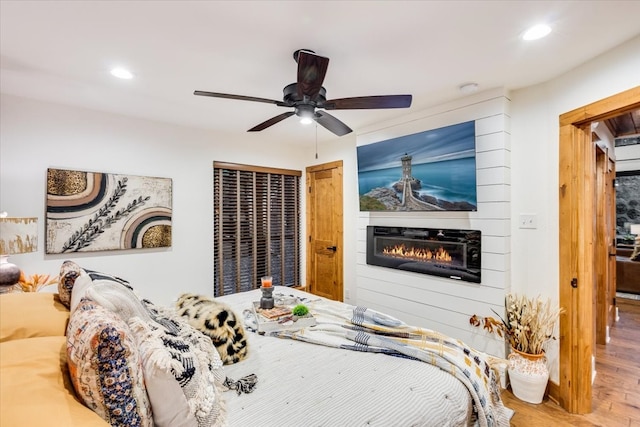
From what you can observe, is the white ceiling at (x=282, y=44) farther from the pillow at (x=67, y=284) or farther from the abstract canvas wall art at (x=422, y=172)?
the pillow at (x=67, y=284)

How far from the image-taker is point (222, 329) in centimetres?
166

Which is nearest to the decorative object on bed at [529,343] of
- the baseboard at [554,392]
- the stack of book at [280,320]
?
the baseboard at [554,392]

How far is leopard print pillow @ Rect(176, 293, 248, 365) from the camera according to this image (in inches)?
63.6

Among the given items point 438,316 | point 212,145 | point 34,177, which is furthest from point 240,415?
point 212,145

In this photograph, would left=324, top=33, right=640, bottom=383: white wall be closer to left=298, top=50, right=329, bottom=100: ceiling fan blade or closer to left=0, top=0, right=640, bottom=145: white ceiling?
left=0, top=0, right=640, bottom=145: white ceiling

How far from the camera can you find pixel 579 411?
2.28 meters

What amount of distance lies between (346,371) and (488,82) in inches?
98.3

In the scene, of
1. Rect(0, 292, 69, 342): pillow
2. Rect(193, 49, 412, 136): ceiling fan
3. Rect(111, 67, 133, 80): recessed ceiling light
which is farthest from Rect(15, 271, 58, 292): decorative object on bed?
Rect(193, 49, 412, 136): ceiling fan

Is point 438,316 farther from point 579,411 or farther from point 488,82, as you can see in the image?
point 488,82

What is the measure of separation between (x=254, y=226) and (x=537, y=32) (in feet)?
11.9

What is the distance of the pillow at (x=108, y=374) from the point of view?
844mm

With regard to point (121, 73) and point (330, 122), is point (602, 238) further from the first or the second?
point (121, 73)

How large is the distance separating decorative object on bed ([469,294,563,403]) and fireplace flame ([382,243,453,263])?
71cm

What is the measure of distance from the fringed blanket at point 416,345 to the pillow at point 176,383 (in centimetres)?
79
